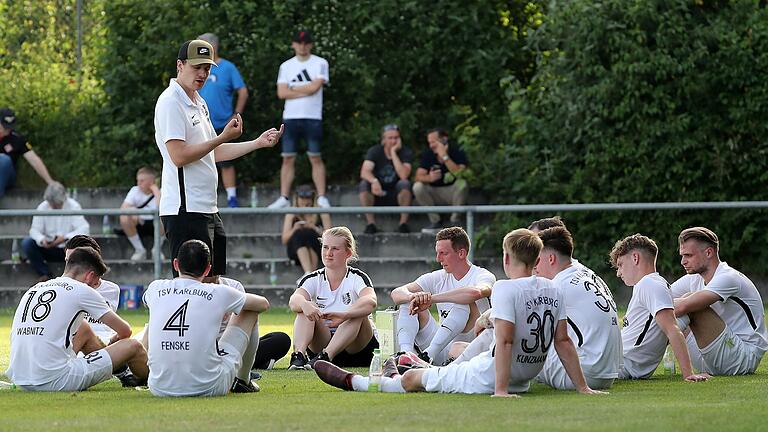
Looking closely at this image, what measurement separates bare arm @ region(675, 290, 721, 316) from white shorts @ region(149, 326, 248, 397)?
11.4 feet

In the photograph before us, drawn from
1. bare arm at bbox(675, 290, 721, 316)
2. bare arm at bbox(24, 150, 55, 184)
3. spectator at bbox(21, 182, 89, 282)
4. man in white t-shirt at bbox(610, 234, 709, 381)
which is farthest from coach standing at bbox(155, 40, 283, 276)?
bare arm at bbox(24, 150, 55, 184)

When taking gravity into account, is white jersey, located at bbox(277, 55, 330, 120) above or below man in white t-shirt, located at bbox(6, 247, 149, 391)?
above

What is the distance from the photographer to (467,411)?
28.8ft

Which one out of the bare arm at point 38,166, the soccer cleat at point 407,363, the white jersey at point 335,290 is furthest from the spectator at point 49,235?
the soccer cleat at point 407,363

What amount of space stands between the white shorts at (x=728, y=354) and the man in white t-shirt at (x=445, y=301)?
1.82 m

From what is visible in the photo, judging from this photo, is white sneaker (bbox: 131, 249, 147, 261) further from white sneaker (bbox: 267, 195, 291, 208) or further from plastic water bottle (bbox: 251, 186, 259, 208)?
plastic water bottle (bbox: 251, 186, 259, 208)

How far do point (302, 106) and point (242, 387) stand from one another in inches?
456

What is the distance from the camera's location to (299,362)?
490 inches

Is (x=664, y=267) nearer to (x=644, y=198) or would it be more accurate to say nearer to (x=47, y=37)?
(x=644, y=198)

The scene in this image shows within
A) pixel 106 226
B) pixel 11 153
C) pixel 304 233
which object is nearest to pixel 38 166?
pixel 11 153

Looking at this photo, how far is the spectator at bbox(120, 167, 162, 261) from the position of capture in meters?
20.7

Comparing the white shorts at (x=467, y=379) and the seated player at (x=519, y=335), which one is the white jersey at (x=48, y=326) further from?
the seated player at (x=519, y=335)

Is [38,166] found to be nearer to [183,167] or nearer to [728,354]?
[183,167]

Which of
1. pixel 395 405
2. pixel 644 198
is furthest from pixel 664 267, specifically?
pixel 395 405
